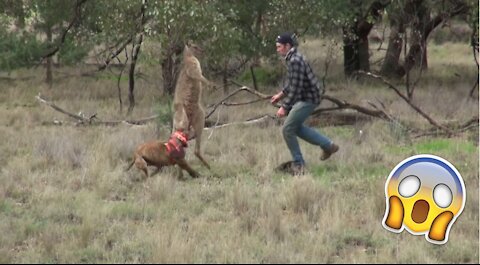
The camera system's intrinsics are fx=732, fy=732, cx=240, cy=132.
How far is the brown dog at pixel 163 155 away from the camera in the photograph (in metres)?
8.34

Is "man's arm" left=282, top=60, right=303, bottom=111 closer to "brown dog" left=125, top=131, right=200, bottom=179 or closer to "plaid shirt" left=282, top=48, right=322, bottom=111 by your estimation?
"plaid shirt" left=282, top=48, right=322, bottom=111

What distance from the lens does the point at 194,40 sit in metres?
13.4

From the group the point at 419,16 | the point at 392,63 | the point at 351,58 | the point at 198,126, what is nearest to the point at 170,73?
the point at 198,126

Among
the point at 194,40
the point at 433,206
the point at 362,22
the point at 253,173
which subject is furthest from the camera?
the point at 362,22

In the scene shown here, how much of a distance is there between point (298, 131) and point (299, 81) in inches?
24.9

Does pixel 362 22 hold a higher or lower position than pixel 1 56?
higher

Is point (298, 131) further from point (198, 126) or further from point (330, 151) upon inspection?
point (198, 126)

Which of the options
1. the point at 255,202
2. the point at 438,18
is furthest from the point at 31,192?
the point at 438,18

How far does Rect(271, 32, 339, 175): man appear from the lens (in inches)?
331

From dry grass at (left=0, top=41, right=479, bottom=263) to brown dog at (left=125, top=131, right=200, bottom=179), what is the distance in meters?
0.21

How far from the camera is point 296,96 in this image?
8.53 m

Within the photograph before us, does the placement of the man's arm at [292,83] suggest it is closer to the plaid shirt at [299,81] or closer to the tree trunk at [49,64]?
the plaid shirt at [299,81]

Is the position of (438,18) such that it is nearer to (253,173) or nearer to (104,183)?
(253,173)

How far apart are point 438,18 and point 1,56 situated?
34.0 feet
